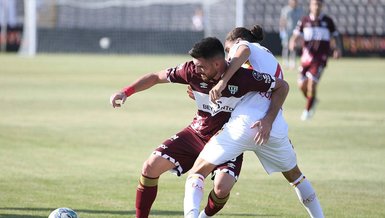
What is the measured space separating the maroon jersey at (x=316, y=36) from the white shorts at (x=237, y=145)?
1179 cm

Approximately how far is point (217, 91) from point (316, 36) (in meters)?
12.5

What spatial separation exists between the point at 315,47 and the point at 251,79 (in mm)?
12058

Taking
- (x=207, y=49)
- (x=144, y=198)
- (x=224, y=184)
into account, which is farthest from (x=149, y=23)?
(x=207, y=49)

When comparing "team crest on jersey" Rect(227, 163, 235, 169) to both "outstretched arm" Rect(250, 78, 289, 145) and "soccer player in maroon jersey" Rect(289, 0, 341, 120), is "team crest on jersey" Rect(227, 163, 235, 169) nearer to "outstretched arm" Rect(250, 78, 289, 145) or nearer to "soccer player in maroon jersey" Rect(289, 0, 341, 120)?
"outstretched arm" Rect(250, 78, 289, 145)

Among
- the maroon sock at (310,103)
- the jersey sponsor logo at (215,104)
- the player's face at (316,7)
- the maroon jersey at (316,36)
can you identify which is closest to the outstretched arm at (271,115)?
the jersey sponsor logo at (215,104)

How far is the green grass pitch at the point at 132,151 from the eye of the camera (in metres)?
9.23

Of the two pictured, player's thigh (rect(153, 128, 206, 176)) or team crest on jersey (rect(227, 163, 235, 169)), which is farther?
player's thigh (rect(153, 128, 206, 176))

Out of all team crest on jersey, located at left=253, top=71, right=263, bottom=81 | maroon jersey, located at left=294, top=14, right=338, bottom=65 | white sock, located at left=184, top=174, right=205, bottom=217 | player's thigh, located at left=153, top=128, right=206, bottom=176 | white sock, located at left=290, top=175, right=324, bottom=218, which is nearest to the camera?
white sock, located at left=184, top=174, right=205, bottom=217

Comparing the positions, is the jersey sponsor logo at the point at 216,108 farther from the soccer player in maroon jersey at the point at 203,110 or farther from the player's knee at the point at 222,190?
the player's knee at the point at 222,190

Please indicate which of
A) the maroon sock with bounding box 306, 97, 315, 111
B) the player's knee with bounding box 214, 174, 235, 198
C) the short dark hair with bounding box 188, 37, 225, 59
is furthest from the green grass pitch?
Result: the short dark hair with bounding box 188, 37, 225, 59

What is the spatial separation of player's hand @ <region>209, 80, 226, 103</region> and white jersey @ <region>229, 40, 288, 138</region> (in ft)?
1.26

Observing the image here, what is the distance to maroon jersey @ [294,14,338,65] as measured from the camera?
19047 millimetres

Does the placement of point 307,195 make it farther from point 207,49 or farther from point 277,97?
point 207,49

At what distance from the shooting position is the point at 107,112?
1877 centimetres
